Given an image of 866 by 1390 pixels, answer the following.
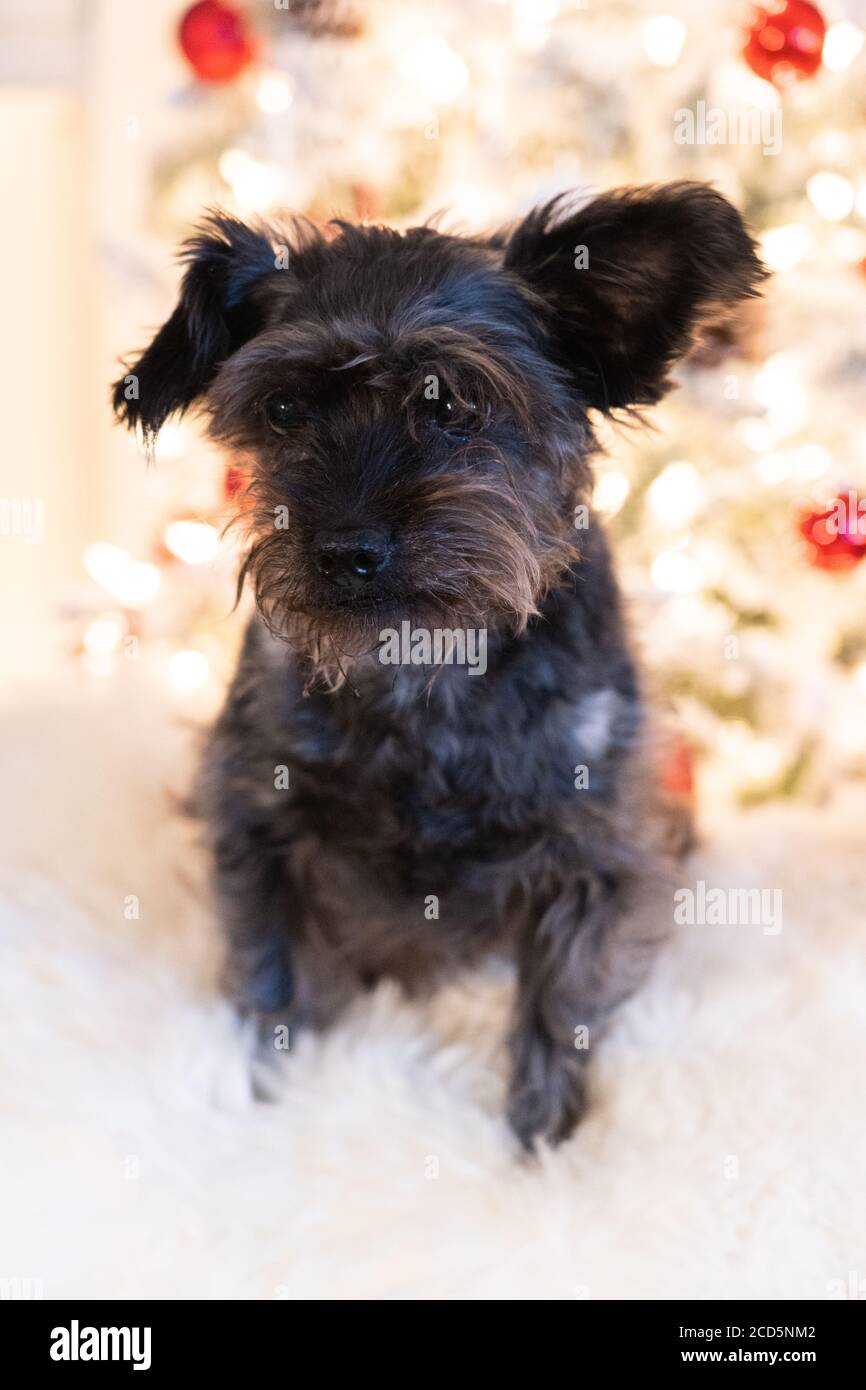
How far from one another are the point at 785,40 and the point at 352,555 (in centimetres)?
117

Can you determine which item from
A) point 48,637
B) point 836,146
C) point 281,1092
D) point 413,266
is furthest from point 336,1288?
point 48,637

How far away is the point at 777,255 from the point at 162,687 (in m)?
1.30

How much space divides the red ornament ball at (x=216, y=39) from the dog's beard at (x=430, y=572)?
3.74ft

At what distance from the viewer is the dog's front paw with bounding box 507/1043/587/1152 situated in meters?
1.51

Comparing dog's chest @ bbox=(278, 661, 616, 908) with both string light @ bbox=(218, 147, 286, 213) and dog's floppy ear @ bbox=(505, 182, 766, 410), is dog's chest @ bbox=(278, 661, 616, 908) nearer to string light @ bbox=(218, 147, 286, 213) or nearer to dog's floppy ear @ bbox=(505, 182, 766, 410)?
dog's floppy ear @ bbox=(505, 182, 766, 410)

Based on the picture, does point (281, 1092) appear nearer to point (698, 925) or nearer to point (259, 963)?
point (259, 963)

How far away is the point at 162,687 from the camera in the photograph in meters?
2.35

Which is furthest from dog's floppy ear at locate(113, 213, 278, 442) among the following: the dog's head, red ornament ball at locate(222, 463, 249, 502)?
red ornament ball at locate(222, 463, 249, 502)

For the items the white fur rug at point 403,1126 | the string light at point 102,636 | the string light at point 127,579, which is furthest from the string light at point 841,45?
the string light at point 102,636

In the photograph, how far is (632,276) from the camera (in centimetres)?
124

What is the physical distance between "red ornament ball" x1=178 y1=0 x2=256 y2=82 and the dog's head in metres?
0.86

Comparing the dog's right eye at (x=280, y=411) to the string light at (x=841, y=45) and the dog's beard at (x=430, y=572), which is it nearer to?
the dog's beard at (x=430, y=572)

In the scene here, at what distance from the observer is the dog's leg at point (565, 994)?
4.96 ft

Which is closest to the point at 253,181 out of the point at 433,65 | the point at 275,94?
the point at 275,94
